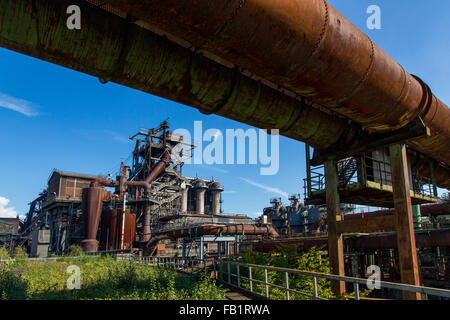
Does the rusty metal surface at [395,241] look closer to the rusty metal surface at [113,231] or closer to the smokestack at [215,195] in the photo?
the rusty metal surface at [113,231]

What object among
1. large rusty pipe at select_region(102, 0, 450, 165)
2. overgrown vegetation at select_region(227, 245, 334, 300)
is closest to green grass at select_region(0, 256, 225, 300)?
overgrown vegetation at select_region(227, 245, 334, 300)

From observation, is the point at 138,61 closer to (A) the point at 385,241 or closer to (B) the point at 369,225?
(B) the point at 369,225

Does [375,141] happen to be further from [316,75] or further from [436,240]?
[436,240]

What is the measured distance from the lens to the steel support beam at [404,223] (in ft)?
26.2

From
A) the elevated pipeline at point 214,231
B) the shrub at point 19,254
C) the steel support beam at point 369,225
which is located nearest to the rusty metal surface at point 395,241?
the elevated pipeline at point 214,231

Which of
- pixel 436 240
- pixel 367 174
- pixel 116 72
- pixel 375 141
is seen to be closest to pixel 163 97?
pixel 116 72

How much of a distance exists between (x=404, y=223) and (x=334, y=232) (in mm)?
2279

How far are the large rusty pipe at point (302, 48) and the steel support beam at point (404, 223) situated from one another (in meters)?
1.45

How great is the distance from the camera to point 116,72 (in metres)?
5.50

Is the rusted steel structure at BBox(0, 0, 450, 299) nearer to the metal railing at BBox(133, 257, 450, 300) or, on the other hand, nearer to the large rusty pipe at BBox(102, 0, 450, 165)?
the large rusty pipe at BBox(102, 0, 450, 165)

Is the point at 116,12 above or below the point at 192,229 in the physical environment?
above

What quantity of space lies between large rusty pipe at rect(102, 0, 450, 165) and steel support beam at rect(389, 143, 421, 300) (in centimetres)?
145

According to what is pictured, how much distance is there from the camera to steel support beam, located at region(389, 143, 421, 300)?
315 inches

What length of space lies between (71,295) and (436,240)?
63.0ft
